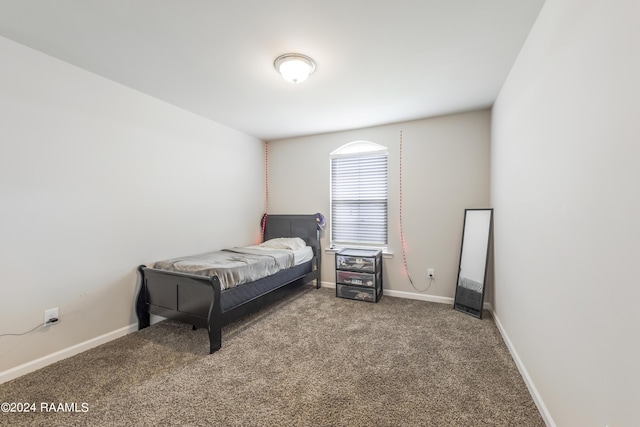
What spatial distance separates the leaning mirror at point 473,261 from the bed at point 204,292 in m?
2.14

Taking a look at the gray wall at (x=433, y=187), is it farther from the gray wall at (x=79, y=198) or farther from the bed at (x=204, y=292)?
the gray wall at (x=79, y=198)

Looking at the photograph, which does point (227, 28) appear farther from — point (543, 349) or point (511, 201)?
point (543, 349)

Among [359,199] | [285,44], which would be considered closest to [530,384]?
[359,199]

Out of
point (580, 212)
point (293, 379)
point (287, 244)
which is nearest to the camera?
point (580, 212)

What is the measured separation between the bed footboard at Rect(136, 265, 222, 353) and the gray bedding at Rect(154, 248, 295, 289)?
11 centimetres

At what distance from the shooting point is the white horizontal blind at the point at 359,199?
3852mm

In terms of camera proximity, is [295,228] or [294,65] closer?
[294,65]

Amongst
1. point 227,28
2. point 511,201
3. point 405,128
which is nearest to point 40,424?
point 227,28

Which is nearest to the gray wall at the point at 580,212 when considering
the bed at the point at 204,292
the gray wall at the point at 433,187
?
the gray wall at the point at 433,187

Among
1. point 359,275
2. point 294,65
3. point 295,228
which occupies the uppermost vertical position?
point 294,65

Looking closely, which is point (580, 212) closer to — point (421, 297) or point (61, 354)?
point (421, 297)

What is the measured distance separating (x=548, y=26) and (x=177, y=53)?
2491 millimetres

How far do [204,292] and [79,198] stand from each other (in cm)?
135

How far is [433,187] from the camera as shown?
3479mm
